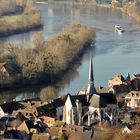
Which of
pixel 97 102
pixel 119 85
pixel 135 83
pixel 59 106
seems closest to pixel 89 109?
pixel 97 102

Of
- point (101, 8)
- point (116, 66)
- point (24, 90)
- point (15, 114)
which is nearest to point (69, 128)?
point (15, 114)

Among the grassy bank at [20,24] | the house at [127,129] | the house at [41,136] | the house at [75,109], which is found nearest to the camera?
the house at [127,129]

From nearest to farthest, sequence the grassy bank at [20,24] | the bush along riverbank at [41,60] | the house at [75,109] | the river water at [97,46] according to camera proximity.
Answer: the house at [75,109]
the river water at [97,46]
the bush along riverbank at [41,60]
the grassy bank at [20,24]

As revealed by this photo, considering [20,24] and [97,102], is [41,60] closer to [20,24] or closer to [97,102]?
[97,102]

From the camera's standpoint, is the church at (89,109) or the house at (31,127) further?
the church at (89,109)

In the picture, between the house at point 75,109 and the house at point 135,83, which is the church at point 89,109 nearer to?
the house at point 75,109

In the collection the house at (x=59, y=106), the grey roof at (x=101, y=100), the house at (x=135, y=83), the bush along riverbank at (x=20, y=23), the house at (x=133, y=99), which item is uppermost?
the grey roof at (x=101, y=100)

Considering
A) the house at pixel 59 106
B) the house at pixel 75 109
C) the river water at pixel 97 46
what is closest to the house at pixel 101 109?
the house at pixel 75 109

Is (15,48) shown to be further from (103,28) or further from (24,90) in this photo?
(103,28)
